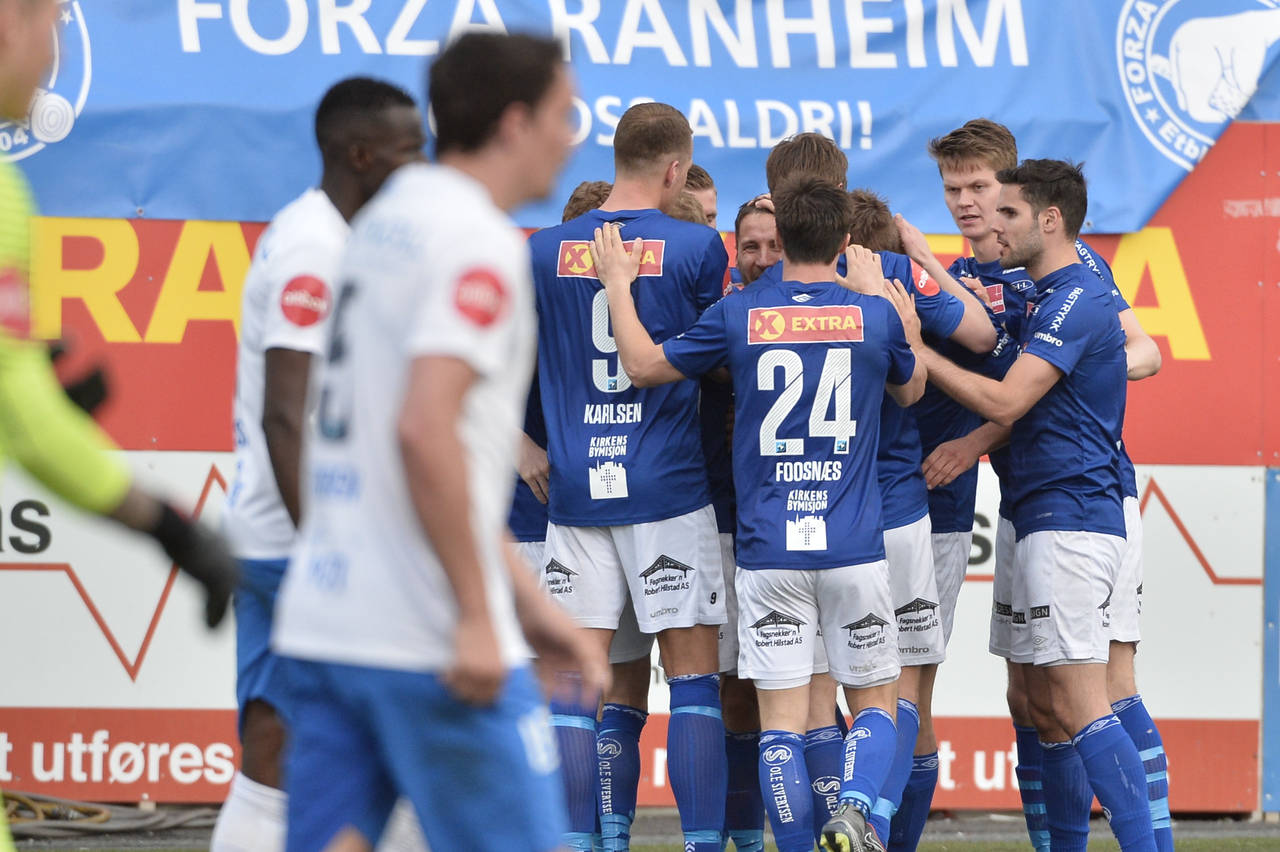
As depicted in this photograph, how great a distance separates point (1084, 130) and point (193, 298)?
3.78 metres

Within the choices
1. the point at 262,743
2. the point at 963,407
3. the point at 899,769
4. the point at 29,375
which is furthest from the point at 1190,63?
the point at 29,375

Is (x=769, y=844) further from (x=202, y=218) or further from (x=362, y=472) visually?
(x=362, y=472)

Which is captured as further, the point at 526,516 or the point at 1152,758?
the point at 526,516

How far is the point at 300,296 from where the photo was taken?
3.07 meters

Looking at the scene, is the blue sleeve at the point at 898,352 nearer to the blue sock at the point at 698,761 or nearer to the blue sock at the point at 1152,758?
the blue sock at the point at 698,761

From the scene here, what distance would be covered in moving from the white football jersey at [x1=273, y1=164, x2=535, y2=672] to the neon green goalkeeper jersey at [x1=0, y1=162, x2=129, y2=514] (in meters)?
0.35

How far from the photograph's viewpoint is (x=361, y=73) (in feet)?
20.6

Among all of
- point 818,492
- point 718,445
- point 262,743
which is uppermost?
point 718,445

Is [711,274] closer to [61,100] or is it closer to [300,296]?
[300,296]

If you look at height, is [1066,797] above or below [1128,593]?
below

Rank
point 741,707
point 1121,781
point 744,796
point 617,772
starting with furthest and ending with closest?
point 741,707 → point 744,796 → point 617,772 → point 1121,781

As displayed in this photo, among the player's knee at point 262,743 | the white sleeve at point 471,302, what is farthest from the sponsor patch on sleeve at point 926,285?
the white sleeve at point 471,302

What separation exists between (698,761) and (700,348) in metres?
1.22

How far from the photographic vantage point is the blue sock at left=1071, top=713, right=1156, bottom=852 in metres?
4.57
